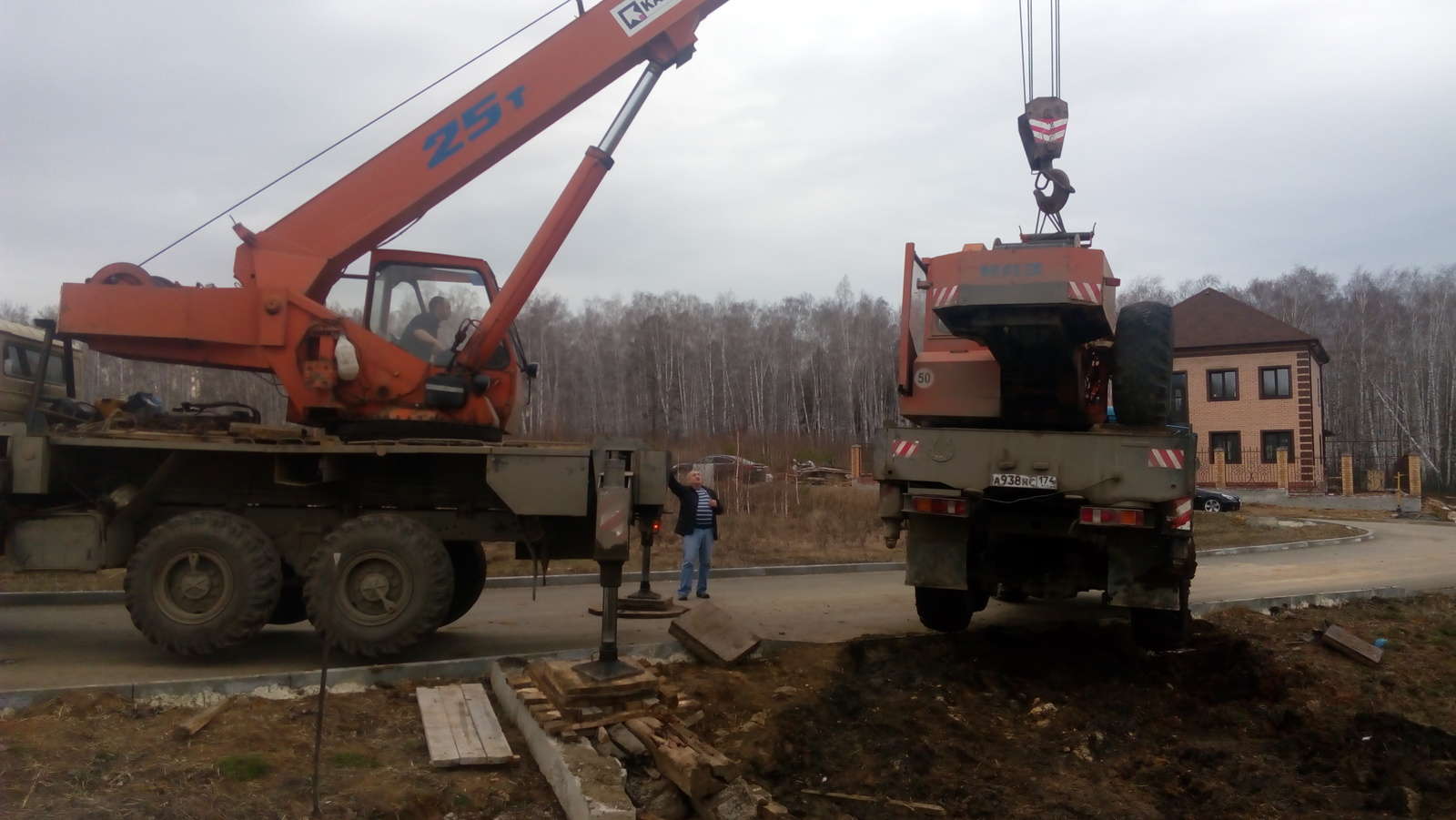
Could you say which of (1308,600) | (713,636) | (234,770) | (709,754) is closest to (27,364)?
(234,770)

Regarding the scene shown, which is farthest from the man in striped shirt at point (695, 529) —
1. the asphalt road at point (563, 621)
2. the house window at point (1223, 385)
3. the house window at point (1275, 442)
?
the house window at point (1223, 385)

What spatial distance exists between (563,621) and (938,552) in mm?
4089

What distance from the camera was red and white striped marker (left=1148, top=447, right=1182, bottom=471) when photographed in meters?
6.97

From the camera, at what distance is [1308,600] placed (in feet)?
38.4

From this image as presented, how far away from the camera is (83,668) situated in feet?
24.3

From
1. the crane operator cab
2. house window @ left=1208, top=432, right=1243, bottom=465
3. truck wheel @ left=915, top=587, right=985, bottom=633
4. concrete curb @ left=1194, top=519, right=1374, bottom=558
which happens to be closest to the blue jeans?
truck wheel @ left=915, top=587, right=985, bottom=633

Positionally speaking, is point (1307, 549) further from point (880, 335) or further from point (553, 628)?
point (880, 335)

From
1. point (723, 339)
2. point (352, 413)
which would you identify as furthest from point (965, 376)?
point (723, 339)

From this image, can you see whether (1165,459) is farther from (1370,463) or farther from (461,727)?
(1370,463)

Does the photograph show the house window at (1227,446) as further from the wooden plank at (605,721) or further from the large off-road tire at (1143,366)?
the wooden plank at (605,721)

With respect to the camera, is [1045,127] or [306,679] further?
[1045,127]

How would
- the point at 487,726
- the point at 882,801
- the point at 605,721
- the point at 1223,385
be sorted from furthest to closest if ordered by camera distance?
the point at 1223,385 → the point at 487,726 → the point at 605,721 → the point at 882,801

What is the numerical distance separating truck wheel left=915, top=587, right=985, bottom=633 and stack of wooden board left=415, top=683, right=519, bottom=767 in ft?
13.6

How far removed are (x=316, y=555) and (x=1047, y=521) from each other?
559 centimetres
